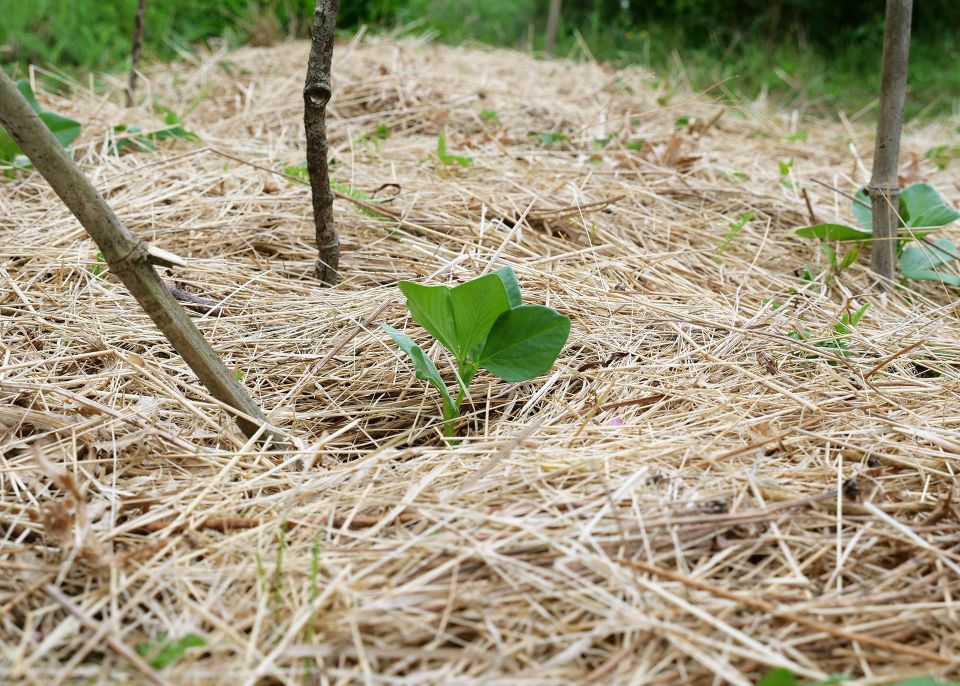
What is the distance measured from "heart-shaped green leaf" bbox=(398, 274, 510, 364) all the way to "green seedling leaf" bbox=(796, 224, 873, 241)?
1.01 m

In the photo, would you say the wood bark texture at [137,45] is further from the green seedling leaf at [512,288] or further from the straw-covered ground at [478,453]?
the green seedling leaf at [512,288]

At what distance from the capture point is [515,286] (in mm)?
1390

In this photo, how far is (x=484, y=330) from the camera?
4.30 feet

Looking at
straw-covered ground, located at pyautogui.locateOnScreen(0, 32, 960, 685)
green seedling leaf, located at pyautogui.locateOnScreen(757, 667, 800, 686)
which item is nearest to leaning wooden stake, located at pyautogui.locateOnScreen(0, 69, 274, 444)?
straw-covered ground, located at pyautogui.locateOnScreen(0, 32, 960, 685)

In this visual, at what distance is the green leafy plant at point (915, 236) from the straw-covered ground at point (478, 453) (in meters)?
0.06

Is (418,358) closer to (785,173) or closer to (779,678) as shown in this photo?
(779,678)

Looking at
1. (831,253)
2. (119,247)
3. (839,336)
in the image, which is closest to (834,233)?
(831,253)

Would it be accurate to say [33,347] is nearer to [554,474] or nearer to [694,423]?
[554,474]

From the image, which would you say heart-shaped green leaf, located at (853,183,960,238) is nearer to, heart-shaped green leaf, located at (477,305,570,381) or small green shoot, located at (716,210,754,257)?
small green shoot, located at (716,210,754,257)

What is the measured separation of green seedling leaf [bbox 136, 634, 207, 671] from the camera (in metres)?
0.83

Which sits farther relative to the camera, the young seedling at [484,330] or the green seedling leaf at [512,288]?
the green seedling leaf at [512,288]

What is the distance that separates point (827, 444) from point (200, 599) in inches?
35.2

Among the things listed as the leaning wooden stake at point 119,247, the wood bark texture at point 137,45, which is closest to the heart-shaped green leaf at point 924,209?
the leaning wooden stake at point 119,247

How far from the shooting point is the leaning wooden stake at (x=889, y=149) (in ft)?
5.98
